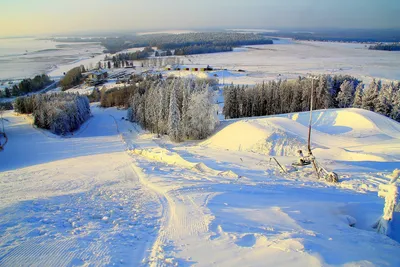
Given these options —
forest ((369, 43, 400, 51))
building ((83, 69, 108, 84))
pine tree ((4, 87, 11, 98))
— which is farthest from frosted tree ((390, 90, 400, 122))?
forest ((369, 43, 400, 51))

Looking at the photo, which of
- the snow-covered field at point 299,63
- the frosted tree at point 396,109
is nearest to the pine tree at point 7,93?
the snow-covered field at point 299,63

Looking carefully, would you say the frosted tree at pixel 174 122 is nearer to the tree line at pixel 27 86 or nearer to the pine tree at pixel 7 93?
the tree line at pixel 27 86

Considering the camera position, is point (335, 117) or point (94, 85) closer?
point (335, 117)

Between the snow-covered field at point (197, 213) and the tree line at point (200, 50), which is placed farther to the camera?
the tree line at point (200, 50)

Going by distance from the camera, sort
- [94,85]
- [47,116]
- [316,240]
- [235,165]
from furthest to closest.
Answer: [94,85], [47,116], [235,165], [316,240]

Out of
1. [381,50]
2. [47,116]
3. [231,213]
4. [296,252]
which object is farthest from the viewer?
[381,50]

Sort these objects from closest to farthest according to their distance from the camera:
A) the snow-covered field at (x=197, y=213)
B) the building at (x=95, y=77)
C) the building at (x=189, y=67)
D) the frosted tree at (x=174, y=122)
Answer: the snow-covered field at (x=197, y=213) → the frosted tree at (x=174, y=122) → the building at (x=95, y=77) → the building at (x=189, y=67)

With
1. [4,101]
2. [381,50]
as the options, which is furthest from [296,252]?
[381,50]

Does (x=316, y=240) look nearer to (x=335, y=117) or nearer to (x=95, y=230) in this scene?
(x=95, y=230)
